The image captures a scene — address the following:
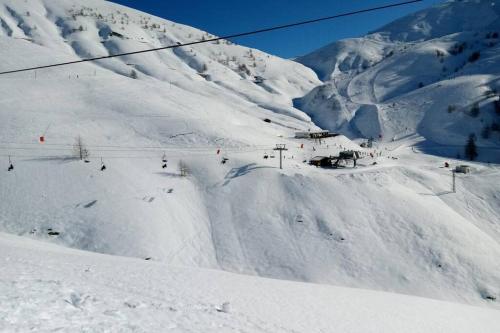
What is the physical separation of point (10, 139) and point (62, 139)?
5.84 meters

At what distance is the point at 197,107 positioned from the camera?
216 feet

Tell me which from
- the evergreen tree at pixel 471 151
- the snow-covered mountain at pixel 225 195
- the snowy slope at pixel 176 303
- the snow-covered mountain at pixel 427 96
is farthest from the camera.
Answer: the snow-covered mountain at pixel 427 96

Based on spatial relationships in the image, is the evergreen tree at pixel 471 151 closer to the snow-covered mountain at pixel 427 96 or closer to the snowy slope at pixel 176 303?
the snow-covered mountain at pixel 427 96

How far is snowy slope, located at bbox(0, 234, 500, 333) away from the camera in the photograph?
8805 mm

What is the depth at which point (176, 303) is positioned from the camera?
422 inches

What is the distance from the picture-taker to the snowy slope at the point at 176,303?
880cm

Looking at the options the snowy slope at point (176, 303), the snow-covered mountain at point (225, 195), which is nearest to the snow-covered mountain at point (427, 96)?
the snow-covered mountain at point (225, 195)

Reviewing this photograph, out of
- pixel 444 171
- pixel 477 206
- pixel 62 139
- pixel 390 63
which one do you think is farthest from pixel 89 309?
pixel 390 63

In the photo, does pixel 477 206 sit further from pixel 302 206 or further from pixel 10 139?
pixel 10 139

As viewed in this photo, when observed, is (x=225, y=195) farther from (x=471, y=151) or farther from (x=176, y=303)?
(x=471, y=151)

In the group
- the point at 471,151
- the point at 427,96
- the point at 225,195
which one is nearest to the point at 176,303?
the point at 225,195

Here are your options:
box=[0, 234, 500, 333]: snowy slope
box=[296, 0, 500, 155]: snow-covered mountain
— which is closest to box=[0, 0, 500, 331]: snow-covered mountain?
box=[296, 0, 500, 155]: snow-covered mountain

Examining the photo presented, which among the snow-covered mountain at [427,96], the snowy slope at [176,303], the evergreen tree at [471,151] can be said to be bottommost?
the snowy slope at [176,303]

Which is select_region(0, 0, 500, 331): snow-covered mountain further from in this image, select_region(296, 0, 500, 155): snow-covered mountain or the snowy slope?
the snowy slope
